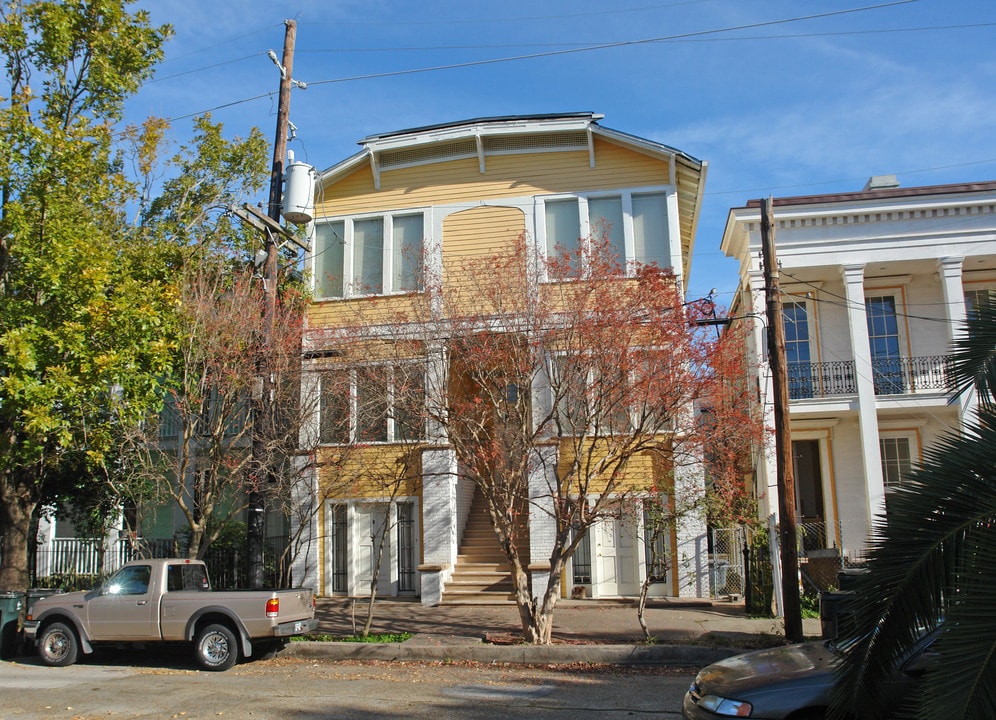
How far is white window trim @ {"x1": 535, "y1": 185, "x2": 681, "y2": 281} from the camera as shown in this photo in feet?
61.9

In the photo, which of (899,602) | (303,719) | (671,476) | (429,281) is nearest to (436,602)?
(671,476)

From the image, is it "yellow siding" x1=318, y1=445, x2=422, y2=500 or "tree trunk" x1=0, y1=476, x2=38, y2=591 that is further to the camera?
"yellow siding" x1=318, y1=445, x2=422, y2=500

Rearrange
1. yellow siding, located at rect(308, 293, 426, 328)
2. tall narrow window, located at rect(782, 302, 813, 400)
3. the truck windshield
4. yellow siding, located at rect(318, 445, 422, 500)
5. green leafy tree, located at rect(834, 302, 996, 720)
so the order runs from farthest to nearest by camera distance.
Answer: tall narrow window, located at rect(782, 302, 813, 400) → yellow siding, located at rect(318, 445, 422, 500) → yellow siding, located at rect(308, 293, 426, 328) → the truck windshield → green leafy tree, located at rect(834, 302, 996, 720)

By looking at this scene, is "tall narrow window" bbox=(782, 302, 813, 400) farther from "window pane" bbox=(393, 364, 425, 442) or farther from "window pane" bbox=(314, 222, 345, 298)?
"window pane" bbox=(314, 222, 345, 298)

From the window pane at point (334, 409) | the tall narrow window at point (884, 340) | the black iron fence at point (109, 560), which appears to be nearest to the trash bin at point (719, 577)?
the tall narrow window at point (884, 340)

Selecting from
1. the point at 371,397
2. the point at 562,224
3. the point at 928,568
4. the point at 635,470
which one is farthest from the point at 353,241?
the point at 928,568

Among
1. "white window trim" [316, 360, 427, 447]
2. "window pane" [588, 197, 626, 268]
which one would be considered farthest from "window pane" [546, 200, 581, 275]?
"white window trim" [316, 360, 427, 447]

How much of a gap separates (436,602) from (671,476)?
5592 millimetres

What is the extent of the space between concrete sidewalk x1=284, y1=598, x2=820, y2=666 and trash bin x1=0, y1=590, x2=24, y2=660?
4.80 meters

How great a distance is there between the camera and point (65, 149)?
1368cm

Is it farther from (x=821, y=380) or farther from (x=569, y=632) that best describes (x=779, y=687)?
(x=821, y=380)

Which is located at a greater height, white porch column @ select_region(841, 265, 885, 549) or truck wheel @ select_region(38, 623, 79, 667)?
white porch column @ select_region(841, 265, 885, 549)

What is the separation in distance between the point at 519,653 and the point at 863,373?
1081 cm

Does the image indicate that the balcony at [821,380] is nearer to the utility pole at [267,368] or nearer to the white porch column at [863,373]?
the white porch column at [863,373]
